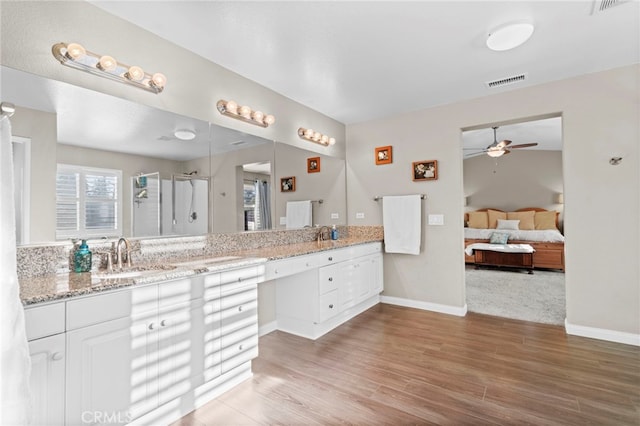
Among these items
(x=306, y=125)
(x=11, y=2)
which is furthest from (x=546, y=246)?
(x=11, y=2)

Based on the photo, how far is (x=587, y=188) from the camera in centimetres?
283

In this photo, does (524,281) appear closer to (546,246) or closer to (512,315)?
(546,246)

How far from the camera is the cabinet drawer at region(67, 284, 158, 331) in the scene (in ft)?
4.30

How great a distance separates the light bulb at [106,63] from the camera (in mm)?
1794

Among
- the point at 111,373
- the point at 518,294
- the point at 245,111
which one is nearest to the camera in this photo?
the point at 111,373

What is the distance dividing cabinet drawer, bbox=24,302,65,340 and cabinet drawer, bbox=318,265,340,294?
1917 millimetres

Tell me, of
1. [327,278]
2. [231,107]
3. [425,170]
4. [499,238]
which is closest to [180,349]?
[327,278]

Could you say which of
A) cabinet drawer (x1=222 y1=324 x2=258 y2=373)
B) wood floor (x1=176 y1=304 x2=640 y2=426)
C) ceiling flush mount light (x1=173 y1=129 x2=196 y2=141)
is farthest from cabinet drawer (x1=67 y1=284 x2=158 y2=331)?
ceiling flush mount light (x1=173 y1=129 x2=196 y2=141)

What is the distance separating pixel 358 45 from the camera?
7.62 ft

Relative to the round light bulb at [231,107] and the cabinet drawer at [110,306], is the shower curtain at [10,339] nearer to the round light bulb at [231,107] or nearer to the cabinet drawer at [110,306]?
the cabinet drawer at [110,306]

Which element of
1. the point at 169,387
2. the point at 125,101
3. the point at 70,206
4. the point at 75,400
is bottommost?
the point at 169,387

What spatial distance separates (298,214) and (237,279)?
156 centimetres

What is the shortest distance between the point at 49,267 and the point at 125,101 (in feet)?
3.64

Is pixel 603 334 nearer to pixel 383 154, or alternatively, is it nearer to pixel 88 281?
pixel 383 154
